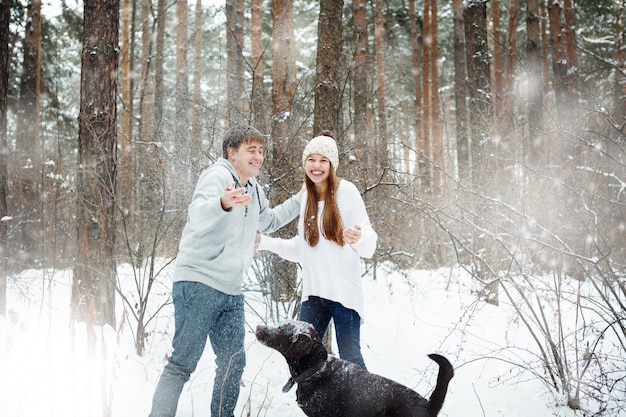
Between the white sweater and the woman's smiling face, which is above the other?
the woman's smiling face

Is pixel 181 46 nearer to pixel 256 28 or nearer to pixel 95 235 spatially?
pixel 256 28

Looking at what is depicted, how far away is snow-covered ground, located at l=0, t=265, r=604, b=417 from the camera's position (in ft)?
8.95

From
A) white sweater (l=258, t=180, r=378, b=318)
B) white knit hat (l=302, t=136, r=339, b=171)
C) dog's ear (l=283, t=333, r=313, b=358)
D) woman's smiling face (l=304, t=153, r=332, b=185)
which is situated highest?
white knit hat (l=302, t=136, r=339, b=171)

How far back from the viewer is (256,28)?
32.3ft

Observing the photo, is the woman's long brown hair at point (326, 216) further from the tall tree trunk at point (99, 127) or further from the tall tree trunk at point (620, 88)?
the tall tree trunk at point (99, 127)

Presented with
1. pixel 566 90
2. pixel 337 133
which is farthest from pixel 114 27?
pixel 566 90

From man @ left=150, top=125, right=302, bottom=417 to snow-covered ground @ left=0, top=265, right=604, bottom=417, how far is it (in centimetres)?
23

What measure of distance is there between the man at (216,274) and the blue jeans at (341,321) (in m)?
0.45

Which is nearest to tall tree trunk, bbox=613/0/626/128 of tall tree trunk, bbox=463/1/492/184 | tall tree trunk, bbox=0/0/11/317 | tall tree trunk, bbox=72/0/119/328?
tall tree trunk, bbox=463/1/492/184

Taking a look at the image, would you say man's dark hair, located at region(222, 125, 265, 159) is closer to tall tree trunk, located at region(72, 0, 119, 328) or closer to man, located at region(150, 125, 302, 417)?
man, located at region(150, 125, 302, 417)

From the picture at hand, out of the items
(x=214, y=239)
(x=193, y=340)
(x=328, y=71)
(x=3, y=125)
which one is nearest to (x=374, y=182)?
(x=328, y=71)

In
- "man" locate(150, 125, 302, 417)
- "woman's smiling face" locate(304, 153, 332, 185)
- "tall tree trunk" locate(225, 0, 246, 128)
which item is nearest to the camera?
"man" locate(150, 125, 302, 417)

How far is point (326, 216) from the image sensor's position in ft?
9.25

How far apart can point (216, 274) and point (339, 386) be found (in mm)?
890
